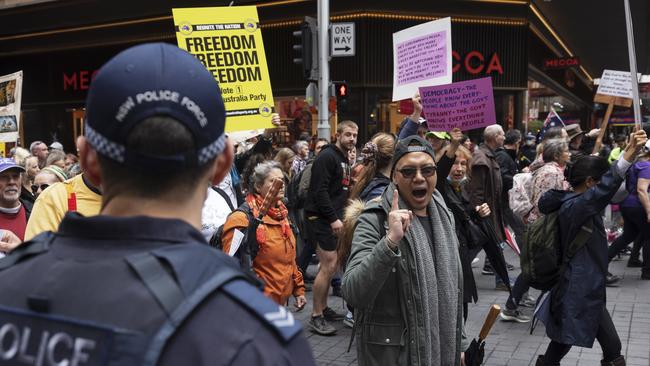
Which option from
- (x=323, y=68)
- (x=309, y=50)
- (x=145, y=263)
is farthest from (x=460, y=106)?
(x=309, y=50)

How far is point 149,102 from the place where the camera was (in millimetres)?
1171

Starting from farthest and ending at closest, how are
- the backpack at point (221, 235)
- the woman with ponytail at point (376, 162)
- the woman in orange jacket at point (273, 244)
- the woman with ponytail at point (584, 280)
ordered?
1. the woman with ponytail at point (376, 162)
2. the woman in orange jacket at point (273, 244)
3. the woman with ponytail at point (584, 280)
4. the backpack at point (221, 235)

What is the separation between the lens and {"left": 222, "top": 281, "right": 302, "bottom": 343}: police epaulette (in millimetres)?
1090

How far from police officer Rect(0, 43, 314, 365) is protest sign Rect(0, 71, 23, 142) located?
285 inches

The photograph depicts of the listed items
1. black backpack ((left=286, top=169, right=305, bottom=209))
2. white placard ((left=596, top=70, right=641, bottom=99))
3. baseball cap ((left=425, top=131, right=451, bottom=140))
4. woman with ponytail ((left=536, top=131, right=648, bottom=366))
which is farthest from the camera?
white placard ((left=596, top=70, right=641, bottom=99))

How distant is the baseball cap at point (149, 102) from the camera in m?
1.18

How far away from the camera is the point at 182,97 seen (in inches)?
46.8

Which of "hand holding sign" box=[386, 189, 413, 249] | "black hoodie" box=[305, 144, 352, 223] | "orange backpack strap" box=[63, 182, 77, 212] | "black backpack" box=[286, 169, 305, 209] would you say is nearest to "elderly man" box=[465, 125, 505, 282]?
"black hoodie" box=[305, 144, 352, 223]

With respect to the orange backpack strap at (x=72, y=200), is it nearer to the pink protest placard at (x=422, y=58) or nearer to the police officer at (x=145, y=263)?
the police officer at (x=145, y=263)

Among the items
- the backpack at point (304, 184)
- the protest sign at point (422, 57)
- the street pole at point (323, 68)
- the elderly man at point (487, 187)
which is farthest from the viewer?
the street pole at point (323, 68)

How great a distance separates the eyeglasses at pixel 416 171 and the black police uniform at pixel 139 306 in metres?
2.29

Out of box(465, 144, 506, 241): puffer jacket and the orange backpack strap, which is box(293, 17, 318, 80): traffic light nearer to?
box(465, 144, 506, 241): puffer jacket

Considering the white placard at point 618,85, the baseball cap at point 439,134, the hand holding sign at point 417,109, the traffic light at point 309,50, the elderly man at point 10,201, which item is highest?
the traffic light at point 309,50

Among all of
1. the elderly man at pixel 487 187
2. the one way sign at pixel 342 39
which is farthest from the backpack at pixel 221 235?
the one way sign at pixel 342 39
